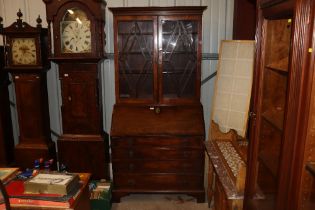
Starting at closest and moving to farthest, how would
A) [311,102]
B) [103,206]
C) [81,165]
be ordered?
[311,102] < [103,206] < [81,165]

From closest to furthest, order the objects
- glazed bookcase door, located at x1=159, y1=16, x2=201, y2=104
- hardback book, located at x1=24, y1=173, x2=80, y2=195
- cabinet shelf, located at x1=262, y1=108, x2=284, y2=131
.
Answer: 1. cabinet shelf, located at x1=262, y1=108, x2=284, y2=131
2. hardback book, located at x1=24, y1=173, x2=80, y2=195
3. glazed bookcase door, located at x1=159, y1=16, x2=201, y2=104

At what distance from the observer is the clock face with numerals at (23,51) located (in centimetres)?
334

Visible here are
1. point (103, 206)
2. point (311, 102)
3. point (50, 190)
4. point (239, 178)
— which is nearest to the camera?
point (311, 102)

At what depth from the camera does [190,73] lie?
337 centimetres

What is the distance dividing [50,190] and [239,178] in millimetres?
1224

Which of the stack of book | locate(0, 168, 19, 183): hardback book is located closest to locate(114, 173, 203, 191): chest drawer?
the stack of book

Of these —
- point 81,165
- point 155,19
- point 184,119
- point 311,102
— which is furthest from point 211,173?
point 311,102

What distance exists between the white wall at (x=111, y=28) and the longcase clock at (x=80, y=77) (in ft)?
0.99

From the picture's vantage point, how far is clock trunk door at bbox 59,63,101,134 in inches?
131

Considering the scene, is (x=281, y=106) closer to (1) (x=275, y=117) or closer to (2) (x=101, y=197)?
(1) (x=275, y=117)

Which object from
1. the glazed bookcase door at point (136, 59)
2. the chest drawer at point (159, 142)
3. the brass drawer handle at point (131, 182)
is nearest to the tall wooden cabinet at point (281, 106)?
the chest drawer at point (159, 142)

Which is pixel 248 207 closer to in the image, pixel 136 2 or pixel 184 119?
pixel 184 119

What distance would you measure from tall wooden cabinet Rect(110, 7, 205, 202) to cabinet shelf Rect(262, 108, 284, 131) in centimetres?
142

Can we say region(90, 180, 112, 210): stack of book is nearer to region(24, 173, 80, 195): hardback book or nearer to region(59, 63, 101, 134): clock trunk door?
region(59, 63, 101, 134): clock trunk door
